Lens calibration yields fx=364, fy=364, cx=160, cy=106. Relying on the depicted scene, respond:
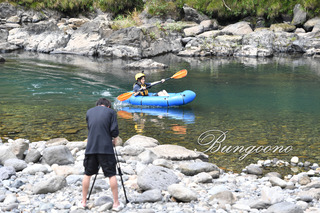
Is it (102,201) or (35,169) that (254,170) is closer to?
(102,201)

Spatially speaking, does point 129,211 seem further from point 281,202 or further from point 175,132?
point 175,132

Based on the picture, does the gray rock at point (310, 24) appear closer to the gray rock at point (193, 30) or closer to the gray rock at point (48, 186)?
the gray rock at point (193, 30)

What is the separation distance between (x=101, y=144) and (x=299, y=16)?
30.4 m

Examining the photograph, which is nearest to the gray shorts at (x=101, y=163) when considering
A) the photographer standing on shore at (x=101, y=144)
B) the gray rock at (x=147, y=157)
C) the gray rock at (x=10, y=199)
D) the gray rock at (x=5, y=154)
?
the photographer standing on shore at (x=101, y=144)

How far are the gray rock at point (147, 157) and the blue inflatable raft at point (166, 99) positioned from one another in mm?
5589

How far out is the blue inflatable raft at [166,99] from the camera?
1223cm

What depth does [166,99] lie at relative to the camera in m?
12.4

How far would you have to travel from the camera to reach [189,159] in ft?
23.1

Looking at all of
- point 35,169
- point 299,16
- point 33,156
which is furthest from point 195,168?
point 299,16

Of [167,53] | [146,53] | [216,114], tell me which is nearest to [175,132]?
[216,114]

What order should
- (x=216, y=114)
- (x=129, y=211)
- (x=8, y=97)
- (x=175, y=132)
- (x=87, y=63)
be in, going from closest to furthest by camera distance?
(x=129, y=211)
(x=175, y=132)
(x=216, y=114)
(x=8, y=97)
(x=87, y=63)

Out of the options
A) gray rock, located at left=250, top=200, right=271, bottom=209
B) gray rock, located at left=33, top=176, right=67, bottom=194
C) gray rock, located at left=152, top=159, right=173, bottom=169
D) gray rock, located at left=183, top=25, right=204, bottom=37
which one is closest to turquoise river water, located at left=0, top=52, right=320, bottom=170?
gray rock, located at left=152, top=159, right=173, bottom=169

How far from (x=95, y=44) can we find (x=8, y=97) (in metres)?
15.9

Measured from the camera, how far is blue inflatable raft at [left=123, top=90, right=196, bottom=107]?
12.2 metres
